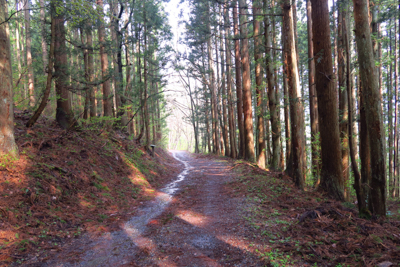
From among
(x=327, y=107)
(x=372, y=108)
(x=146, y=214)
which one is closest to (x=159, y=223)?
(x=146, y=214)

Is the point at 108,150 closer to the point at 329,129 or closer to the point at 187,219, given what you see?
the point at 187,219

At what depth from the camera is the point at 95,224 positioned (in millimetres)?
5523

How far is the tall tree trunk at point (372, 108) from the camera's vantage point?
4938 mm

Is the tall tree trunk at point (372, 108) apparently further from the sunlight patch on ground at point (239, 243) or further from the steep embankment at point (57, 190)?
the steep embankment at point (57, 190)

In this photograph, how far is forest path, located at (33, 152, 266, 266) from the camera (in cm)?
362

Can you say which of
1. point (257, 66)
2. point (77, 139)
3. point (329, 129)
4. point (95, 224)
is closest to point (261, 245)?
point (95, 224)

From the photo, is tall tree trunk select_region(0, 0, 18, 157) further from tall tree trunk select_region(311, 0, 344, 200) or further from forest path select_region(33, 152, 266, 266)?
tall tree trunk select_region(311, 0, 344, 200)

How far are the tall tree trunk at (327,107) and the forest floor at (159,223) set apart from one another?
2.43 feet

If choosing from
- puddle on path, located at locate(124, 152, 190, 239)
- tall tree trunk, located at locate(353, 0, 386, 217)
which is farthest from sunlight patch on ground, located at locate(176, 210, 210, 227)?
tall tree trunk, located at locate(353, 0, 386, 217)

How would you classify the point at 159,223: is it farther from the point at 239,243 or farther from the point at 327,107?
the point at 327,107

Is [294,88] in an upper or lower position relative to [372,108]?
upper

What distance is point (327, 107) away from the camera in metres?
7.12

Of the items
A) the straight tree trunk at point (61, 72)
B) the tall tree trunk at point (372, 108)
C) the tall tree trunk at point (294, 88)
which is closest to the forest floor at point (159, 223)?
the tall tree trunk at point (372, 108)

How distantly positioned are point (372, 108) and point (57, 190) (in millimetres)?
7973
